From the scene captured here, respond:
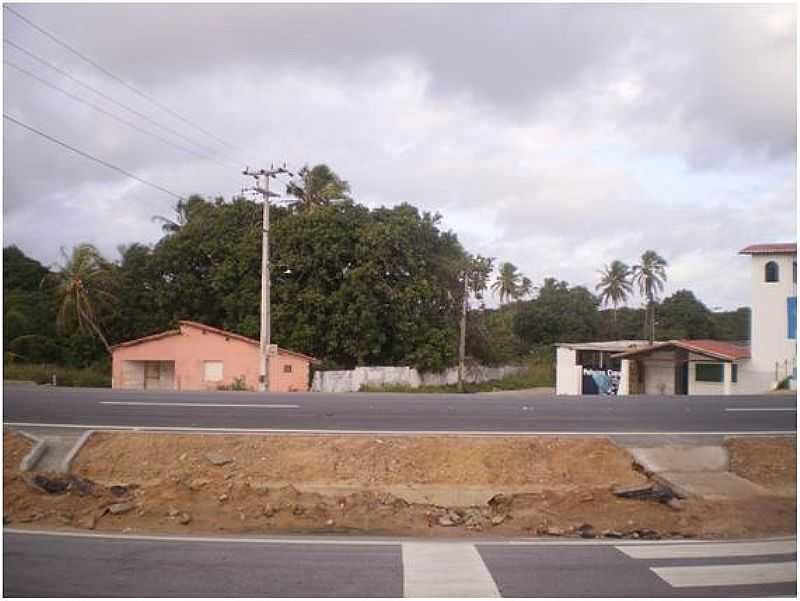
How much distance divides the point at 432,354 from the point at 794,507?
29116 mm

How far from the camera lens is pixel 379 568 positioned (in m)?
6.84

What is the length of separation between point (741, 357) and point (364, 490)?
22.6 m

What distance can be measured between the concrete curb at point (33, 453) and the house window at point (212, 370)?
51.5 feet

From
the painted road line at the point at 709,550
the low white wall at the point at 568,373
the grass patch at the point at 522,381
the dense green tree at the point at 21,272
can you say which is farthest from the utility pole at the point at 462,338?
the painted road line at the point at 709,550

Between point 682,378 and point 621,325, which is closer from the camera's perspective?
point 682,378

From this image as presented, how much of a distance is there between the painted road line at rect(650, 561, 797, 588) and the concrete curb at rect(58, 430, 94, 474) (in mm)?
7897

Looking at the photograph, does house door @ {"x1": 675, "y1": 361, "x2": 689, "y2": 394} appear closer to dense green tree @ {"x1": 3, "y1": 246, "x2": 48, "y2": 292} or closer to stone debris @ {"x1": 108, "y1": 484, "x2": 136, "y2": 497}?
dense green tree @ {"x1": 3, "y1": 246, "x2": 48, "y2": 292}

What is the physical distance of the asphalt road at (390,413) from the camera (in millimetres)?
12953

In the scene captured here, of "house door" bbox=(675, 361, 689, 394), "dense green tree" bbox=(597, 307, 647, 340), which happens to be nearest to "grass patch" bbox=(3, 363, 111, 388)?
"house door" bbox=(675, 361, 689, 394)

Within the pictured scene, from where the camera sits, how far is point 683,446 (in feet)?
38.5

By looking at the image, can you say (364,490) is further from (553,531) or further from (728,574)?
(728,574)

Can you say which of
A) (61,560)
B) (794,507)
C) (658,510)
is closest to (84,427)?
(61,560)

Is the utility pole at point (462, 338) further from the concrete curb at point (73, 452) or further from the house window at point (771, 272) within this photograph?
the concrete curb at point (73, 452)

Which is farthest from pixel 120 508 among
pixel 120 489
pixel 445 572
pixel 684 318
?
pixel 684 318
